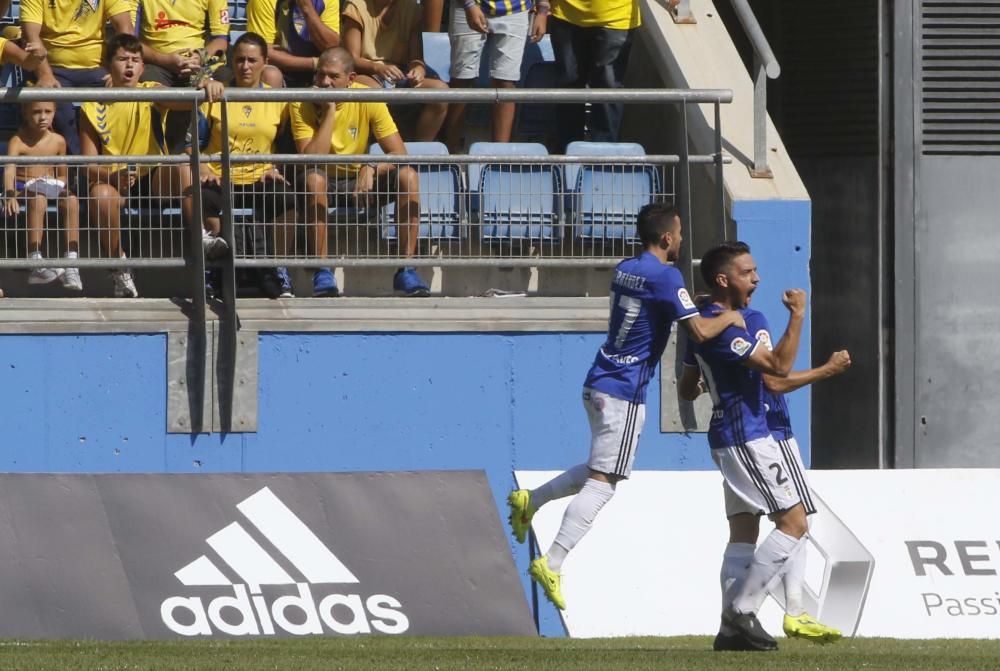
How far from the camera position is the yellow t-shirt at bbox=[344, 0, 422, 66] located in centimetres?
1191

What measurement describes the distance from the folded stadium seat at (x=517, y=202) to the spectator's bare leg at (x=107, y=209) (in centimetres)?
201

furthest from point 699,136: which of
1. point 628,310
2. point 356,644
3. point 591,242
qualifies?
point 356,644

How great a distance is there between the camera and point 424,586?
9195mm

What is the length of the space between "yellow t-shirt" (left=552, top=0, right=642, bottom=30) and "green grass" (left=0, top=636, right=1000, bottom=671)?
4406 mm

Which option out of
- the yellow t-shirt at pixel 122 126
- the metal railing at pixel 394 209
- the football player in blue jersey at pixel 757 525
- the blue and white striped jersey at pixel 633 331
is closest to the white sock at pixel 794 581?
the football player in blue jersey at pixel 757 525

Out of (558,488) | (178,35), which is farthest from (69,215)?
(558,488)

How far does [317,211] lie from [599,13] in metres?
2.75

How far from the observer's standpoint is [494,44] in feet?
37.0

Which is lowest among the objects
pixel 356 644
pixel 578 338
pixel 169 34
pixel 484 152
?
pixel 356 644

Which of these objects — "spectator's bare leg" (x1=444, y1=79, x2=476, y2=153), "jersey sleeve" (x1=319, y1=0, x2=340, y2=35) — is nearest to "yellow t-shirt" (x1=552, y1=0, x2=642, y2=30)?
"spectator's bare leg" (x1=444, y1=79, x2=476, y2=153)

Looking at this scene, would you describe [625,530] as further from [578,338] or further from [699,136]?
[699,136]

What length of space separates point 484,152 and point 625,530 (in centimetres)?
244

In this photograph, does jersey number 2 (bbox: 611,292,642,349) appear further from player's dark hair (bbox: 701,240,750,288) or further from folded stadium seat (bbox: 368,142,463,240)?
folded stadium seat (bbox: 368,142,463,240)

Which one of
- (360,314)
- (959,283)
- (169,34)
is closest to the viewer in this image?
(360,314)
